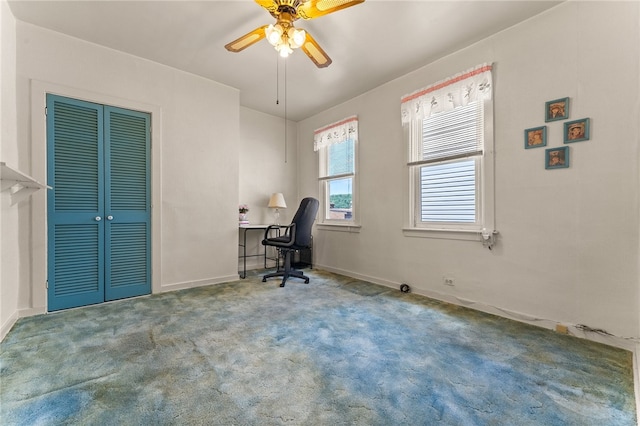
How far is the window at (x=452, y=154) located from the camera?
274 centimetres

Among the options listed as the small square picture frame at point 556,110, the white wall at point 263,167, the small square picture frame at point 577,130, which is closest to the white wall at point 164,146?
the white wall at point 263,167

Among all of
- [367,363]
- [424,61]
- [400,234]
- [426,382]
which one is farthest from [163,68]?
[426,382]

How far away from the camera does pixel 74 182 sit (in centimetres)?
275

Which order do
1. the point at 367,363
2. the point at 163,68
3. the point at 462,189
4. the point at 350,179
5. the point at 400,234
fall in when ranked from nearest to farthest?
the point at 367,363 → the point at 462,189 → the point at 163,68 → the point at 400,234 → the point at 350,179

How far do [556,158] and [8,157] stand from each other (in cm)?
455

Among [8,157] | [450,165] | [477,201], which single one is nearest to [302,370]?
[477,201]

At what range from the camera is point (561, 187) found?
2273 millimetres

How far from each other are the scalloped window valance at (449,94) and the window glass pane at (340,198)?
1364 mm

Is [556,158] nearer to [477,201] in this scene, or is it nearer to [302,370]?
[477,201]

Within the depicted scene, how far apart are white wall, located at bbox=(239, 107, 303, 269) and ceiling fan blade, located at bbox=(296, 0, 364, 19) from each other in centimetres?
287

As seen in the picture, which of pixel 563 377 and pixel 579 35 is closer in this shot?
pixel 563 377

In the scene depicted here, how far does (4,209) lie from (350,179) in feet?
12.1

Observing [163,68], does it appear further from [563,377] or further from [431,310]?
[563,377]

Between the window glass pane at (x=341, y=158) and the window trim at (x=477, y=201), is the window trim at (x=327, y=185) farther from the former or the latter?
the window trim at (x=477, y=201)
